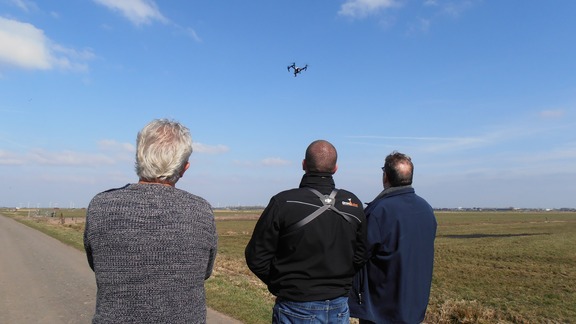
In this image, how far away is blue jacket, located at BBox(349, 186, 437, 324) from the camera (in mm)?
3346

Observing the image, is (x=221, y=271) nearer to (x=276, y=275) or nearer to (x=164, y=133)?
(x=276, y=275)

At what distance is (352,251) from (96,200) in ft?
5.82

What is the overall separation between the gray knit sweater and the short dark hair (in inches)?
76.7

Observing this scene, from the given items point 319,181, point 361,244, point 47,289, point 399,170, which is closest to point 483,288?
point 47,289

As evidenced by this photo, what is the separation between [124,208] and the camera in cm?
213

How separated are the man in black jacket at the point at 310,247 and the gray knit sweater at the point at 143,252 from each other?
867mm

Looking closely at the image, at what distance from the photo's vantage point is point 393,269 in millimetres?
3357

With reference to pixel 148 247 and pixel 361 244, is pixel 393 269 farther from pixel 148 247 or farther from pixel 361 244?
pixel 148 247

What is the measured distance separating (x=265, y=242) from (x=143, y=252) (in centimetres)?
107

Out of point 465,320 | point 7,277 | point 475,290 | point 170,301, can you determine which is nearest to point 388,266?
point 170,301

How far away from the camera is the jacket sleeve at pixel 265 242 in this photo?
2.97m

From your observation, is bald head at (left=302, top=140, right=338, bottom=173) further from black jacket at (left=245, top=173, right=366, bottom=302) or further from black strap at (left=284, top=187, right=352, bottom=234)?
black strap at (left=284, top=187, right=352, bottom=234)

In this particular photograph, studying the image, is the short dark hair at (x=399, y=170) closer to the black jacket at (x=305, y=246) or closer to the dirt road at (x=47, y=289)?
the black jacket at (x=305, y=246)

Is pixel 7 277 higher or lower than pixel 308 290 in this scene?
lower
